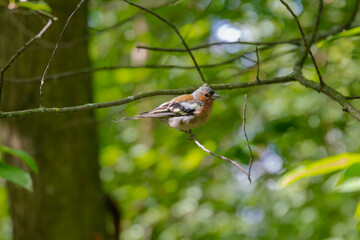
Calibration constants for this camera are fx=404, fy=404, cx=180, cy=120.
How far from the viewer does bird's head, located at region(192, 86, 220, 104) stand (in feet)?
9.67

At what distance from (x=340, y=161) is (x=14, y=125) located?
4.35m

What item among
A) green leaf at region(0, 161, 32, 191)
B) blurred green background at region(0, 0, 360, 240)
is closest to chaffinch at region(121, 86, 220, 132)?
blurred green background at region(0, 0, 360, 240)

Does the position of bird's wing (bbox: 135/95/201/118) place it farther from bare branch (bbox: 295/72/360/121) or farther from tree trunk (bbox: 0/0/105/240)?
tree trunk (bbox: 0/0/105/240)

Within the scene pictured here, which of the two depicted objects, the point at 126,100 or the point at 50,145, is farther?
the point at 50,145

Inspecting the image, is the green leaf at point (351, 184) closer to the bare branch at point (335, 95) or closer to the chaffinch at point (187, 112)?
the bare branch at point (335, 95)

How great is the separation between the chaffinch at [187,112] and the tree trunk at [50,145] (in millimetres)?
1696

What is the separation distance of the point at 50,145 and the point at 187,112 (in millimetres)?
2322

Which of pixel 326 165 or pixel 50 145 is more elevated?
pixel 50 145

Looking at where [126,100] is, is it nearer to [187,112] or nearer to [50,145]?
[187,112]

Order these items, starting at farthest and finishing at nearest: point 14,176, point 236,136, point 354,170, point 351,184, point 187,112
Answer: point 236,136 < point 187,112 < point 14,176 < point 351,184 < point 354,170

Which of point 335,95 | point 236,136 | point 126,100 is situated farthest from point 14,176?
point 236,136

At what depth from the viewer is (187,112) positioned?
323 cm

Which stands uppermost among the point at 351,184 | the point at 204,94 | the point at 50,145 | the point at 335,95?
the point at 204,94

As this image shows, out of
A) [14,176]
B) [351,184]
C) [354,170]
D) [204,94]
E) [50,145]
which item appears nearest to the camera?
[354,170]
